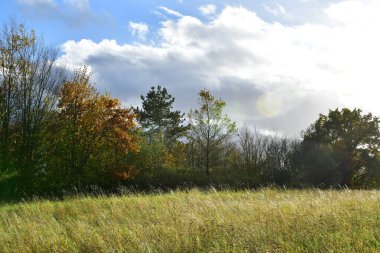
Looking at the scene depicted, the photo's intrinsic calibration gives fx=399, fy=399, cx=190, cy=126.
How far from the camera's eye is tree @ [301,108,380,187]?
3819 cm

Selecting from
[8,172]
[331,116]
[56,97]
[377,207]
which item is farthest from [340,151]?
[377,207]

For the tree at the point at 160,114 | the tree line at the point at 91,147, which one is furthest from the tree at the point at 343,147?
the tree at the point at 160,114

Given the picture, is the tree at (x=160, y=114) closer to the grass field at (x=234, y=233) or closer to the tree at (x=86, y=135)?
the tree at (x=86, y=135)

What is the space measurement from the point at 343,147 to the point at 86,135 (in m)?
25.8

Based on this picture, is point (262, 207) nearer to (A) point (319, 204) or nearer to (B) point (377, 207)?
(A) point (319, 204)

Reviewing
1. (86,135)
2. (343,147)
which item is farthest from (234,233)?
(343,147)

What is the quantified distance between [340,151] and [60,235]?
35.2 m

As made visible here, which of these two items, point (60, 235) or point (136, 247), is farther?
point (60, 235)

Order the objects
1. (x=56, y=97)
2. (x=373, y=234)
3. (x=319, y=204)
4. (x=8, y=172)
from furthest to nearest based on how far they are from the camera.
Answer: (x=56, y=97) < (x=8, y=172) < (x=319, y=204) < (x=373, y=234)

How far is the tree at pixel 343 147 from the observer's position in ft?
125

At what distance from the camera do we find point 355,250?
18.6ft

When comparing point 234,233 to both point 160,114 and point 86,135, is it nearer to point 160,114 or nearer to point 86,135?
point 86,135

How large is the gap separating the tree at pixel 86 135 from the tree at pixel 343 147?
18027 mm

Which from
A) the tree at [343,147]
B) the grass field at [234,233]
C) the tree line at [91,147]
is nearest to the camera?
the grass field at [234,233]
